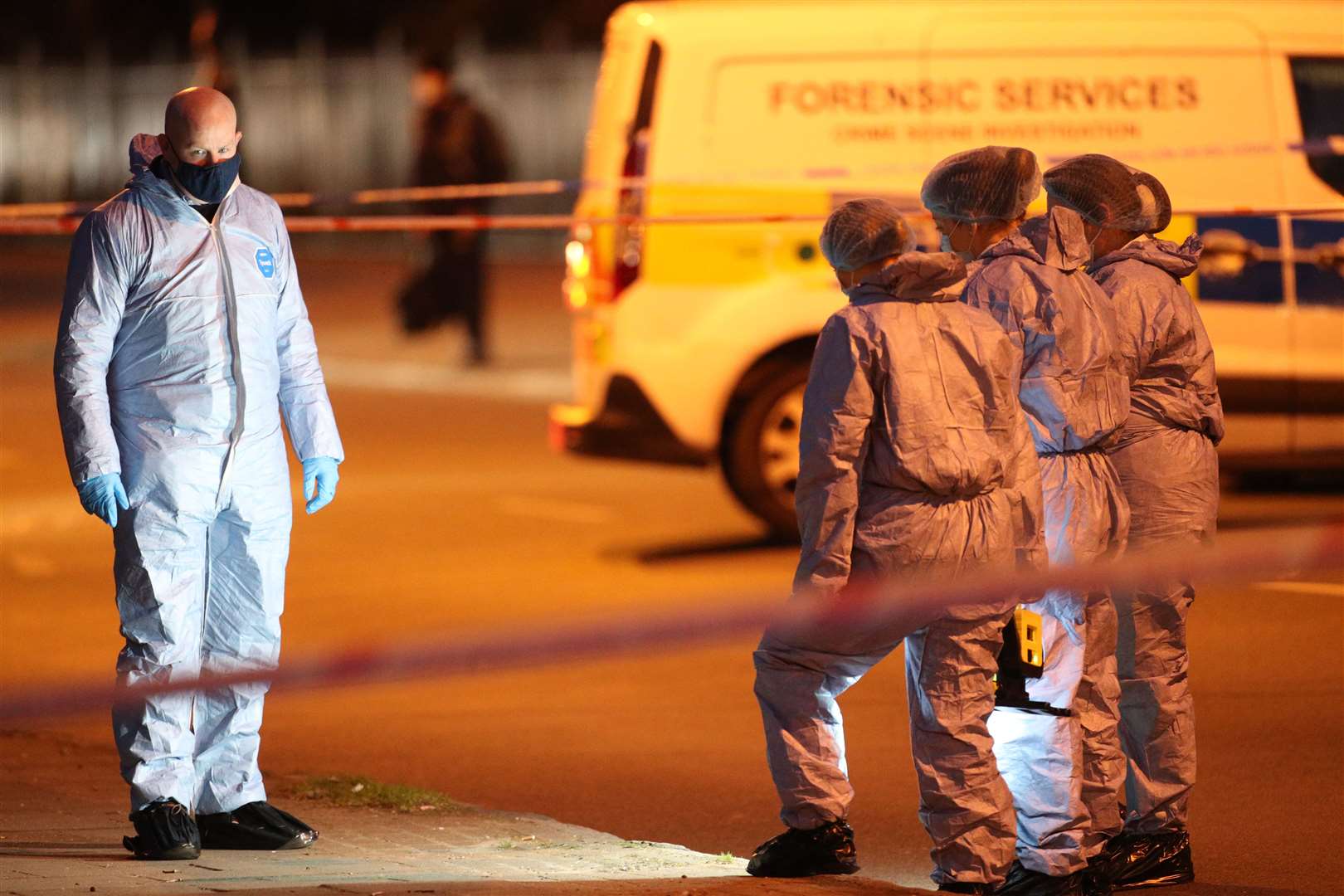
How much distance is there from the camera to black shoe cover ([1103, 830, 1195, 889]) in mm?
4863

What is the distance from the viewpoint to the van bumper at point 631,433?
925 cm

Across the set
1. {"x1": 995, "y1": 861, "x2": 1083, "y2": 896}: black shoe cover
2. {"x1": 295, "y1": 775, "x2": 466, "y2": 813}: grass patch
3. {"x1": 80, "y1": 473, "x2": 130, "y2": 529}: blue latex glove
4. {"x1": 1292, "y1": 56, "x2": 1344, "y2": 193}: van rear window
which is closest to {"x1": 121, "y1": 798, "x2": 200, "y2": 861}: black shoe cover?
{"x1": 80, "y1": 473, "x2": 130, "y2": 529}: blue latex glove

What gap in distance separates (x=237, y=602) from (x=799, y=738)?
137cm

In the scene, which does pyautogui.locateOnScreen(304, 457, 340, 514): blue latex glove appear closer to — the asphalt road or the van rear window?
the asphalt road

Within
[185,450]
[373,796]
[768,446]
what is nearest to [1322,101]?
[768,446]

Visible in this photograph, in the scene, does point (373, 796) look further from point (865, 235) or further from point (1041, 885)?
point (865, 235)

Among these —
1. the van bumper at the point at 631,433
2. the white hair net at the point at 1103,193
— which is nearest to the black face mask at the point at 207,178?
the white hair net at the point at 1103,193

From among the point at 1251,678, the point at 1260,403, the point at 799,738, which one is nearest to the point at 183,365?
the point at 799,738

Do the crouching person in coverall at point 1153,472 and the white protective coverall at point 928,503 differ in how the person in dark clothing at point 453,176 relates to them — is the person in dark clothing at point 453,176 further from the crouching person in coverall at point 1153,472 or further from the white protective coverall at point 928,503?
the white protective coverall at point 928,503

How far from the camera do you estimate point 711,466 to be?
9.36 m

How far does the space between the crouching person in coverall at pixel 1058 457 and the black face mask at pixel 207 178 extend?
160 cm

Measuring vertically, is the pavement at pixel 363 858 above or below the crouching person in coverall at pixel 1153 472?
below

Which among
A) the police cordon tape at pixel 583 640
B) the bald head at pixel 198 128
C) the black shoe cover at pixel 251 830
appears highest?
the bald head at pixel 198 128

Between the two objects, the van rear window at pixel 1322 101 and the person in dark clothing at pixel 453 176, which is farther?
the person in dark clothing at pixel 453 176
